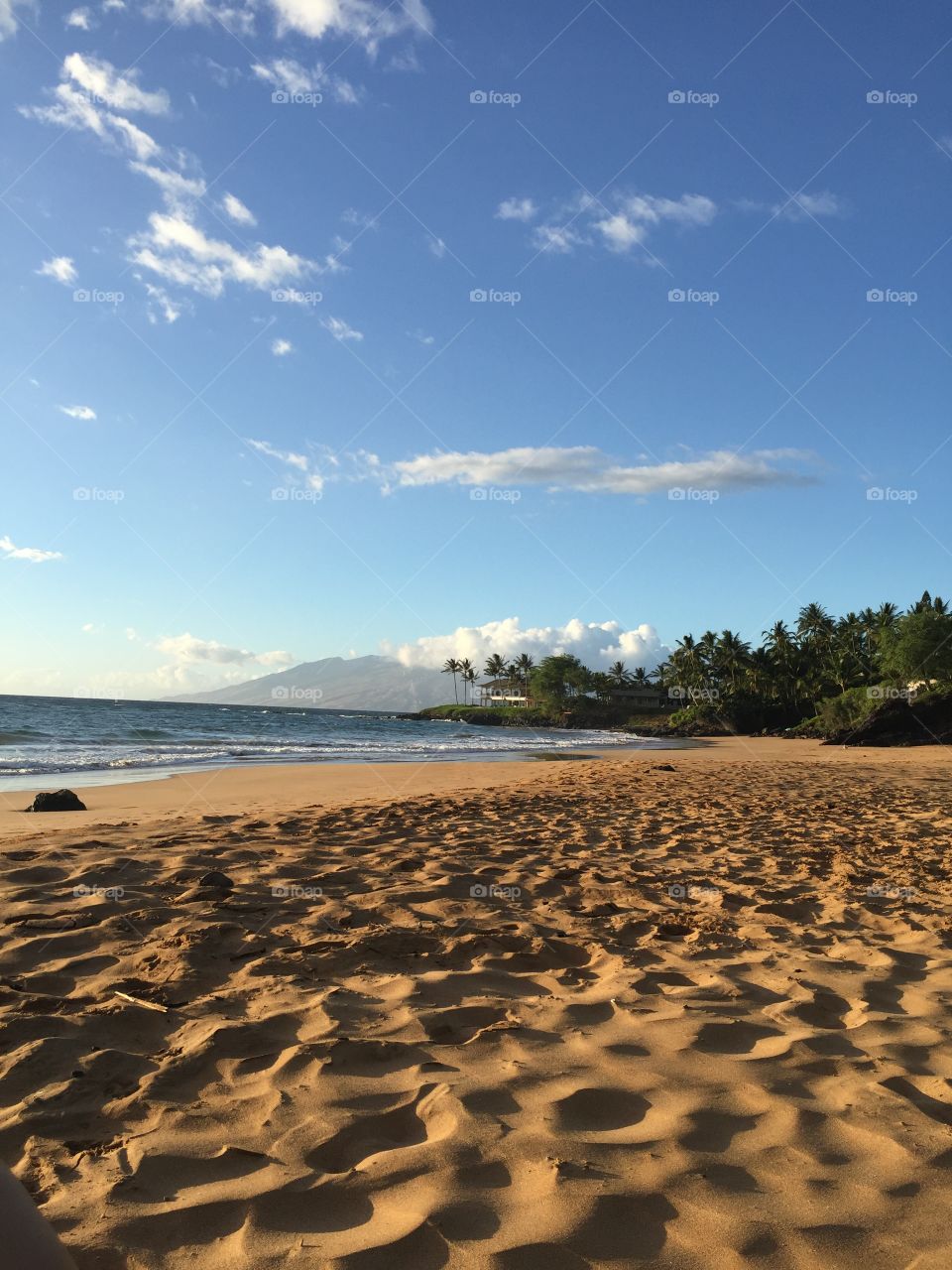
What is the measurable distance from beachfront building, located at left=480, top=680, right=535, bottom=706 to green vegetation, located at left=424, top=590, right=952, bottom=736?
85.0 feet

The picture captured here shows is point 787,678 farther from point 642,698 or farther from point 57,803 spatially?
point 57,803

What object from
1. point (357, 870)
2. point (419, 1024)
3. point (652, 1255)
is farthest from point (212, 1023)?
point (357, 870)

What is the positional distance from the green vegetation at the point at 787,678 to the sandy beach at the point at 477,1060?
4769 cm

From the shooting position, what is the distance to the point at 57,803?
11352 millimetres

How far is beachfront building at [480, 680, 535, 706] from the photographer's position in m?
144

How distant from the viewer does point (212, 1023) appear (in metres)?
3.53

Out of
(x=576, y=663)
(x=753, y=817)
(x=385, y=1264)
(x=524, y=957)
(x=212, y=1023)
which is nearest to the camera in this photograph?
(x=385, y=1264)

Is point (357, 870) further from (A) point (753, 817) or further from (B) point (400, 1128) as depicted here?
(A) point (753, 817)

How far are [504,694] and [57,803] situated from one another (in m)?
141

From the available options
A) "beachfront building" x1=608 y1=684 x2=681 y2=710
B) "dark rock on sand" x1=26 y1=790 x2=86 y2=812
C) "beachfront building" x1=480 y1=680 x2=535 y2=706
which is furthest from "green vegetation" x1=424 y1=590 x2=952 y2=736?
"dark rock on sand" x1=26 y1=790 x2=86 y2=812

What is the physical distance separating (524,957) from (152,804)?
9605mm

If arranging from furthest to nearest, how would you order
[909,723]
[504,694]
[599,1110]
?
[504,694], [909,723], [599,1110]

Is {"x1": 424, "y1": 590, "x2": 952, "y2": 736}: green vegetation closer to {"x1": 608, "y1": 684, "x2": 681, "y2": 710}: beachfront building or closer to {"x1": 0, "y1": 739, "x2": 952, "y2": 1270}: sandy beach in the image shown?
{"x1": 608, "y1": 684, "x2": 681, "y2": 710}: beachfront building

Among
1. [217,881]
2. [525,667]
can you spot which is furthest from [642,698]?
[217,881]
